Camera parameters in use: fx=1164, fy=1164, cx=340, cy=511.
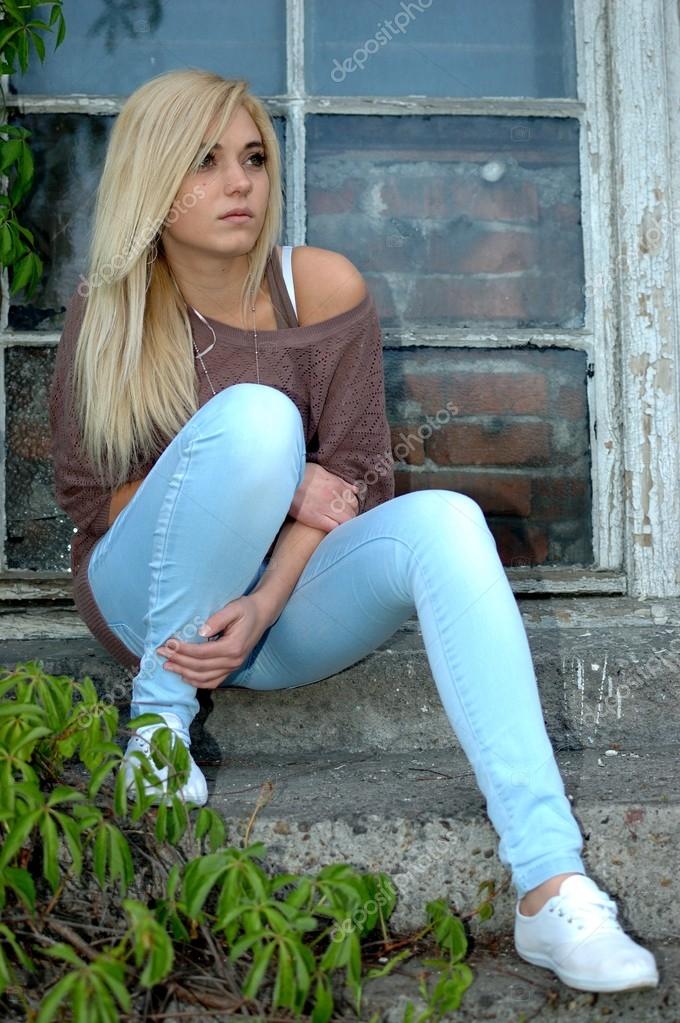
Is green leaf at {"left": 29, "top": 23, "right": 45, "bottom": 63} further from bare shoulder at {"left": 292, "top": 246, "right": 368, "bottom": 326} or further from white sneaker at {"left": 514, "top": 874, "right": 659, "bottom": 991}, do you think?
white sneaker at {"left": 514, "top": 874, "right": 659, "bottom": 991}

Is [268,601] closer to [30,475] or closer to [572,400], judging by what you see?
[30,475]

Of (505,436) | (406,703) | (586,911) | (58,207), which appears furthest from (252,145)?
(586,911)

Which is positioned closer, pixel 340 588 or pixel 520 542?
pixel 340 588

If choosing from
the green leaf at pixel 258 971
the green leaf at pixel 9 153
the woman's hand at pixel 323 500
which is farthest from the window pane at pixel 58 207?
the green leaf at pixel 258 971

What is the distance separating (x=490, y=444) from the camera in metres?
2.67

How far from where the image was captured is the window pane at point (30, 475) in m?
2.61

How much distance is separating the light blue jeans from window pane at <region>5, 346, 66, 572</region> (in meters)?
0.64

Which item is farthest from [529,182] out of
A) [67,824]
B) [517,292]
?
[67,824]

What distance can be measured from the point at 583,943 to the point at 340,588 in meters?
0.66

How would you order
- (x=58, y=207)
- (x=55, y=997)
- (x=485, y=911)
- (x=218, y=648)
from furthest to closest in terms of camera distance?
(x=58, y=207), (x=218, y=648), (x=485, y=911), (x=55, y=997)

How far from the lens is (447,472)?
2.66m

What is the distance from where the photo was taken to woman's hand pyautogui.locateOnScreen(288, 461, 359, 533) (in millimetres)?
2012

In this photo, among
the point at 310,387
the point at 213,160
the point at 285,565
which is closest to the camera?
the point at 285,565

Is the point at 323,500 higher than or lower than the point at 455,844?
higher
